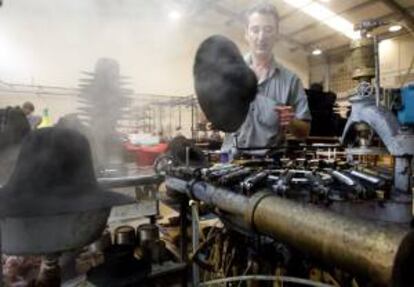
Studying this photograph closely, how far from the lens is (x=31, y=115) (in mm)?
687

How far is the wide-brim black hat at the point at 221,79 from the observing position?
1.03 meters

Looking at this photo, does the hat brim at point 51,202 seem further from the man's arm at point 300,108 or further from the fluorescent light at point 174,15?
the man's arm at point 300,108

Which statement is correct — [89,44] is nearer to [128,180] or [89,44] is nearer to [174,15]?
[174,15]

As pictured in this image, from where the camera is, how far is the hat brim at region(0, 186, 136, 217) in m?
0.54

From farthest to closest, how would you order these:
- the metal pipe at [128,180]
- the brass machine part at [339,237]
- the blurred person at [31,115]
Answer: the metal pipe at [128,180], the blurred person at [31,115], the brass machine part at [339,237]

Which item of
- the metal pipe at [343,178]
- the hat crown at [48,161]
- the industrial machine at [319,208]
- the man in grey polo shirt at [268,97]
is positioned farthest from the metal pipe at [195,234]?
the hat crown at [48,161]

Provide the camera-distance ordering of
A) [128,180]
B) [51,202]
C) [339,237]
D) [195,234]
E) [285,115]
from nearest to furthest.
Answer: [339,237], [51,202], [128,180], [285,115], [195,234]

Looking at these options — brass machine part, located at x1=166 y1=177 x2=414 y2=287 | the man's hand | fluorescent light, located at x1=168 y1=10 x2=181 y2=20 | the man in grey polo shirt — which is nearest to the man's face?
the man in grey polo shirt

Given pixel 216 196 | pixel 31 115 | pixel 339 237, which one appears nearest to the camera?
pixel 339 237

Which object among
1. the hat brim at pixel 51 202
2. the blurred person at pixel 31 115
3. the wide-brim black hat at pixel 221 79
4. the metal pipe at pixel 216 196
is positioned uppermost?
the wide-brim black hat at pixel 221 79

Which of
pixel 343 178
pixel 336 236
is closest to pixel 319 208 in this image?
pixel 336 236

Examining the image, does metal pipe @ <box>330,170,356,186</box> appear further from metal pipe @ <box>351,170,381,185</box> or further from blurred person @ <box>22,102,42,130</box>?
blurred person @ <box>22,102,42,130</box>

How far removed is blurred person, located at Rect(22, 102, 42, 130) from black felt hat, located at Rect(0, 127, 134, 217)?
79 millimetres

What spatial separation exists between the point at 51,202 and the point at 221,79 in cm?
69
